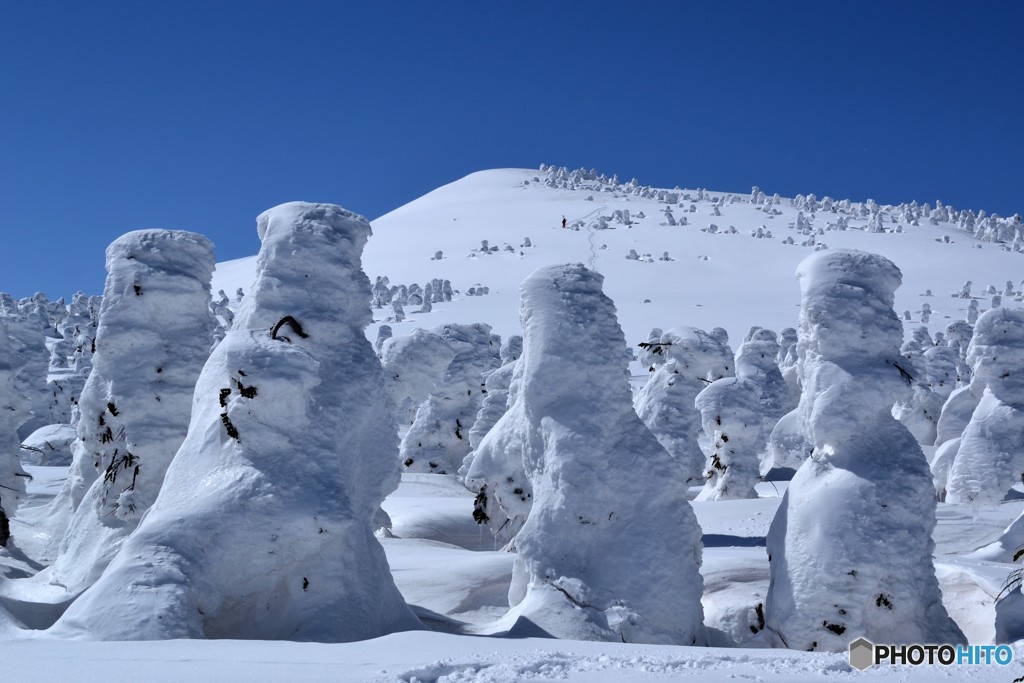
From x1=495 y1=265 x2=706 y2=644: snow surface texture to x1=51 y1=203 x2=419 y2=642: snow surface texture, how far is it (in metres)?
1.59

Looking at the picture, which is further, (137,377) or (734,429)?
(734,429)

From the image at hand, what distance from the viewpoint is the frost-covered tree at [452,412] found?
89.4 feet

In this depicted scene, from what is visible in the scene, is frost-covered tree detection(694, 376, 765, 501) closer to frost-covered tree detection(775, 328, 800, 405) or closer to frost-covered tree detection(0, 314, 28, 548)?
frost-covered tree detection(775, 328, 800, 405)

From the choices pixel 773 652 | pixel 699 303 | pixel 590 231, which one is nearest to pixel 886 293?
pixel 773 652

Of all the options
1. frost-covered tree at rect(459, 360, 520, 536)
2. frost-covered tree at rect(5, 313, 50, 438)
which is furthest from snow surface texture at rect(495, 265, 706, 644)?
frost-covered tree at rect(5, 313, 50, 438)

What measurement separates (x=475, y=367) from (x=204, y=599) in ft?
64.6

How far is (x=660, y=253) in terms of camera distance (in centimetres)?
8519

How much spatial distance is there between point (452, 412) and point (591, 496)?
17796 millimetres

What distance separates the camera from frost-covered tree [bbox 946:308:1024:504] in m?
19.8

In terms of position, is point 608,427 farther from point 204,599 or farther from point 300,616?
point 204,599

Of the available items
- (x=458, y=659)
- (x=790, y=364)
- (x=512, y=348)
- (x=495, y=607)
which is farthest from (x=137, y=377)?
(x=790, y=364)

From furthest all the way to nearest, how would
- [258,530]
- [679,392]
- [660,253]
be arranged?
[660,253] < [679,392] < [258,530]

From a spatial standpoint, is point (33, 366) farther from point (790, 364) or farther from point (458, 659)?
point (458, 659)

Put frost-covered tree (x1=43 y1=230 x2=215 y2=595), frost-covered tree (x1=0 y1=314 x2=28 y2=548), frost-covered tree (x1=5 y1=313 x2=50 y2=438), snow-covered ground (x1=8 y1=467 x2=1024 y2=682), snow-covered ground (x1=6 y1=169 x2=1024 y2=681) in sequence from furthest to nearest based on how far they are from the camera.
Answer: frost-covered tree (x1=5 y1=313 x2=50 y2=438) → frost-covered tree (x1=0 y1=314 x2=28 y2=548) → frost-covered tree (x1=43 y1=230 x2=215 y2=595) → snow-covered ground (x1=6 y1=169 x2=1024 y2=681) → snow-covered ground (x1=8 y1=467 x2=1024 y2=682)
